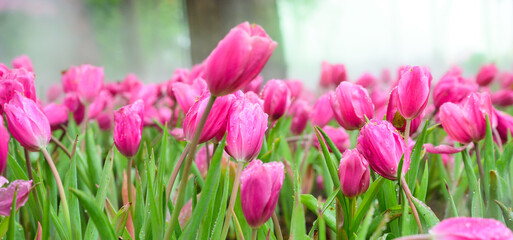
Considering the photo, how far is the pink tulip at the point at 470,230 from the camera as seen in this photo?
0.31 metres

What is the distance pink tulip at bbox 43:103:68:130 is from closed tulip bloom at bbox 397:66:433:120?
2.09ft

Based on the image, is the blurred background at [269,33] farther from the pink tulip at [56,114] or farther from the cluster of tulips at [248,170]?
the cluster of tulips at [248,170]

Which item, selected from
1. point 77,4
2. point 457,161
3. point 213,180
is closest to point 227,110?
point 213,180

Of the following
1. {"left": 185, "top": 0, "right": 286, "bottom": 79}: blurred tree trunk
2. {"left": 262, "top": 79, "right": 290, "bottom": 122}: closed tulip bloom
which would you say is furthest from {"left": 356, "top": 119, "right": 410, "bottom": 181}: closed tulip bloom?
{"left": 185, "top": 0, "right": 286, "bottom": 79}: blurred tree trunk

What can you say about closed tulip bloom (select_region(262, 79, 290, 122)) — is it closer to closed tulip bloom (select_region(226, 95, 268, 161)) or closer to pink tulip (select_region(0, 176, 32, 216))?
closed tulip bloom (select_region(226, 95, 268, 161))

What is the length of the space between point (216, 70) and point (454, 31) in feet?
31.6

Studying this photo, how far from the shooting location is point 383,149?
47 centimetres

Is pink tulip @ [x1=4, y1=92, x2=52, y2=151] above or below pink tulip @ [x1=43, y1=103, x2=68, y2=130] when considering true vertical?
above

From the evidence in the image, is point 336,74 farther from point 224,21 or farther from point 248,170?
point 224,21

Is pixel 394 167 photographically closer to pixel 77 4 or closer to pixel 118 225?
pixel 118 225

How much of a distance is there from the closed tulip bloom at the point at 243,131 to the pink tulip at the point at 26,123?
202mm

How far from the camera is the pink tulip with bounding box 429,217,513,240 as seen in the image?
31cm

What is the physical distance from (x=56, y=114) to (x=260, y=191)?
2.00ft

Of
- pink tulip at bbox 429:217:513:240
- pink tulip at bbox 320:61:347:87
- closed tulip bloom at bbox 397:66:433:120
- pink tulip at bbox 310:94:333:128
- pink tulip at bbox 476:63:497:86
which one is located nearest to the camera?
pink tulip at bbox 429:217:513:240
